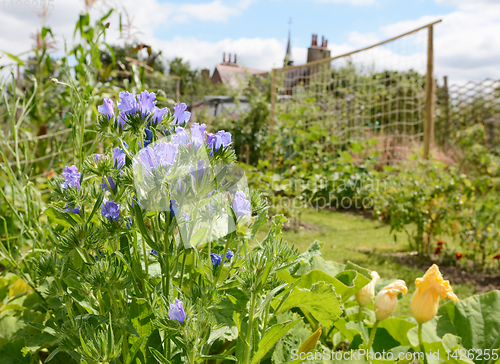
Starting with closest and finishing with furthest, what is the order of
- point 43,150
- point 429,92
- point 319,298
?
point 319,298 < point 43,150 < point 429,92

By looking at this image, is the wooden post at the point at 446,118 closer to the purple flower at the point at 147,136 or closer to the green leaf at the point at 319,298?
the green leaf at the point at 319,298

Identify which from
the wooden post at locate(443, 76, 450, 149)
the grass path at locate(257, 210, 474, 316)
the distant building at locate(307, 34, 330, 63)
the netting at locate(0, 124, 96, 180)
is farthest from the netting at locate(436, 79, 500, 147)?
the distant building at locate(307, 34, 330, 63)

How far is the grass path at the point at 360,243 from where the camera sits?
9.77 feet

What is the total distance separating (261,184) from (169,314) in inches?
158

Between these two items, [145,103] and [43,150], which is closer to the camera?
[145,103]

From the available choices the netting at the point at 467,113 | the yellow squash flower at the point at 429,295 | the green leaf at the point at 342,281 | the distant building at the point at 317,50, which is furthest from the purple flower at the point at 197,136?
the distant building at the point at 317,50

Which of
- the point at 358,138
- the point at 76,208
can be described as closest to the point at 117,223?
the point at 76,208

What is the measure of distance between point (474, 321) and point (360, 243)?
2910 mm

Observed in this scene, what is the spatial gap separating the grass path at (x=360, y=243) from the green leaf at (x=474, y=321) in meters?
1.28

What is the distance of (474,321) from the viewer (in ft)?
3.61

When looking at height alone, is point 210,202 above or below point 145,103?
below

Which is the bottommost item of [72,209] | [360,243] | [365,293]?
[360,243]

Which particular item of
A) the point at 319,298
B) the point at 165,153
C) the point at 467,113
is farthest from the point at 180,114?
the point at 467,113

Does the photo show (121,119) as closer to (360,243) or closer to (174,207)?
(174,207)
